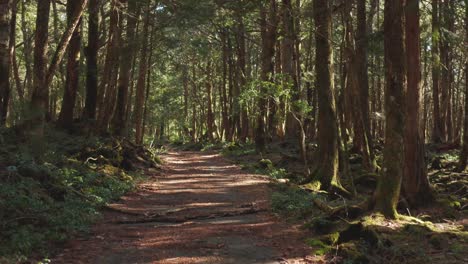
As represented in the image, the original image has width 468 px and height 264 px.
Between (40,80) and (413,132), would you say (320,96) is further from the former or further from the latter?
(40,80)

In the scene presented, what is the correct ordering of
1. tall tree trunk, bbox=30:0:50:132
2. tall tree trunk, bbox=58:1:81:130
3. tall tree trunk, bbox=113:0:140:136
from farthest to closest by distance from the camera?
1. tall tree trunk, bbox=113:0:140:136
2. tall tree trunk, bbox=58:1:81:130
3. tall tree trunk, bbox=30:0:50:132

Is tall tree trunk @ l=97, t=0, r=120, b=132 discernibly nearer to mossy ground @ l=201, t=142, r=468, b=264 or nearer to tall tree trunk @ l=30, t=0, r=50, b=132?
tall tree trunk @ l=30, t=0, r=50, b=132

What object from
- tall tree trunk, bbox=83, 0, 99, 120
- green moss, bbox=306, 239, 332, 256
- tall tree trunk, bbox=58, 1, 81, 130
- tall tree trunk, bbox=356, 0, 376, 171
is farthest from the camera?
tall tree trunk, bbox=83, 0, 99, 120

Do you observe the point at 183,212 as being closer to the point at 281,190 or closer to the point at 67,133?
the point at 281,190

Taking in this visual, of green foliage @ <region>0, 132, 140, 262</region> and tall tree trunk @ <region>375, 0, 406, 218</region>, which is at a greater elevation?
tall tree trunk @ <region>375, 0, 406, 218</region>

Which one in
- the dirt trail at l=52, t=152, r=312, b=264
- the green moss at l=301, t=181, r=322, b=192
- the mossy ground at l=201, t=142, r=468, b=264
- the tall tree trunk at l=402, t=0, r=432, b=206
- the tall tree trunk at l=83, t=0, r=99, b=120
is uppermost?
the tall tree trunk at l=83, t=0, r=99, b=120

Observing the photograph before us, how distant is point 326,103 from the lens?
1391cm

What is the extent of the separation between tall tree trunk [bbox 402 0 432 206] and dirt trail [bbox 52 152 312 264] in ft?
10.4

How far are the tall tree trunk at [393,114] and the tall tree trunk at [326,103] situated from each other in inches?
178

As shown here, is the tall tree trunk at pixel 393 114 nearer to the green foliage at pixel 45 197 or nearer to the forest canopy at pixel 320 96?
the forest canopy at pixel 320 96

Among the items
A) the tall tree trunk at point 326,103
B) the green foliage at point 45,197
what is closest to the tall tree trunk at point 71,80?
the green foliage at point 45,197

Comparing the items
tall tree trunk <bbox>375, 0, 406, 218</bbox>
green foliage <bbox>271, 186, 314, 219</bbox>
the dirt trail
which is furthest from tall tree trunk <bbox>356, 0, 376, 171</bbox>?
tall tree trunk <bbox>375, 0, 406, 218</bbox>

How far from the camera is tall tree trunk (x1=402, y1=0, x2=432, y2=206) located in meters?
10.6

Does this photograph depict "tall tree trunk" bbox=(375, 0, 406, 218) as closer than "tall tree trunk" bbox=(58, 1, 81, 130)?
Yes
